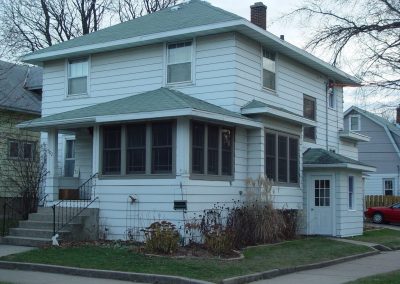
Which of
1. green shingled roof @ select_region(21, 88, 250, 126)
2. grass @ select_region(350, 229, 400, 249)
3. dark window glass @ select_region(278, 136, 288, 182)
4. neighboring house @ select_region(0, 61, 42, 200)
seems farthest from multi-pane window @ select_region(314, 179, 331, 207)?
neighboring house @ select_region(0, 61, 42, 200)

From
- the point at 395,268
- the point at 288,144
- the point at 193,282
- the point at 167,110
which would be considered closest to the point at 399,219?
the point at 288,144

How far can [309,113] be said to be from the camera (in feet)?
78.3

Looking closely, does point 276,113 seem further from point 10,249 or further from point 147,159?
point 10,249

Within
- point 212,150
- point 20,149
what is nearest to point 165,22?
point 212,150

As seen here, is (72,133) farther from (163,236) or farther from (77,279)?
(77,279)

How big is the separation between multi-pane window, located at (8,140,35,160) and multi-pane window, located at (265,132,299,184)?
1060cm

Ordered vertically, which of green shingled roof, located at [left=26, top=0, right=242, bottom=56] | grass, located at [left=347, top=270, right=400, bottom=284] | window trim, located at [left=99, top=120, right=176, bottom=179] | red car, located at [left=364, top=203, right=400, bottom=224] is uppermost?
green shingled roof, located at [left=26, top=0, right=242, bottom=56]

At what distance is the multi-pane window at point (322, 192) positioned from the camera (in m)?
22.0

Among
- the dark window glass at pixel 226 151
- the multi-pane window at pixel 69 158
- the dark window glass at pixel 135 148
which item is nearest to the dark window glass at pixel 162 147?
the dark window glass at pixel 135 148

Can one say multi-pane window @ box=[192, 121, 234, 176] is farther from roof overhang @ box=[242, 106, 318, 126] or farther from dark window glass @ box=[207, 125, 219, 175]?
roof overhang @ box=[242, 106, 318, 126]

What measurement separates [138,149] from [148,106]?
1.34m

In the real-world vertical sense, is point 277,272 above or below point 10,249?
below

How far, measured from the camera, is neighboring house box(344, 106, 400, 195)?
43.0 meters

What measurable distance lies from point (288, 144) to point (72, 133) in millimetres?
7853
